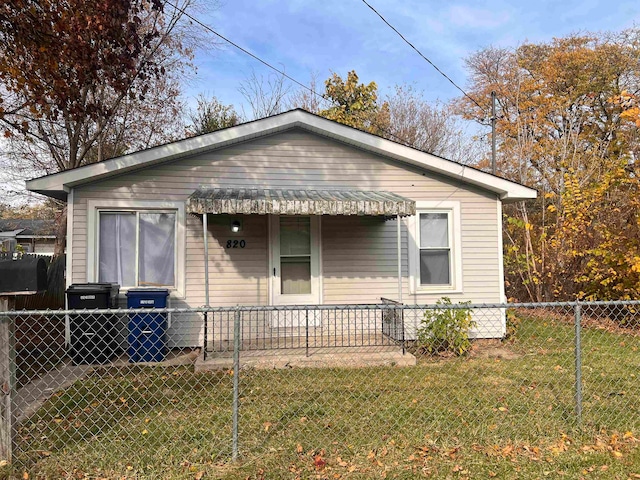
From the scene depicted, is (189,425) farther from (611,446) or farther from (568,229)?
(568,229)

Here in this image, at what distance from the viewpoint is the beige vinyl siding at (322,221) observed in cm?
746

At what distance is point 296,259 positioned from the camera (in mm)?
7859

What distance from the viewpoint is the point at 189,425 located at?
4.02 meters

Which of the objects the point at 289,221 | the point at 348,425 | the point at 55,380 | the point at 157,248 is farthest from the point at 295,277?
the point at 348,425

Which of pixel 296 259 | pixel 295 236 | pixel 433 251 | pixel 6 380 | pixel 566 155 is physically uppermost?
pixel 566 155

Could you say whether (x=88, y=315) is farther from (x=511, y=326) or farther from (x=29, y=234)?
(x=29, y=234)

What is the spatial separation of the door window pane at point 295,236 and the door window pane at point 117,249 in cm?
260

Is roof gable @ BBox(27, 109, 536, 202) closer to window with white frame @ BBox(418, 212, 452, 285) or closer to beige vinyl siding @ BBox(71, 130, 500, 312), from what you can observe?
beige vinyl siding @ BBox(71, 130, 500, 312)

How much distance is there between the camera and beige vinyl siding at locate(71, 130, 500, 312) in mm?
7461

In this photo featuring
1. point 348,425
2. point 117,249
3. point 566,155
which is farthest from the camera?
point 566,155

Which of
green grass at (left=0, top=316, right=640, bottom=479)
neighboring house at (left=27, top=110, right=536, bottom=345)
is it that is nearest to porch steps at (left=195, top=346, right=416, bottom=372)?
green grass at (left=0, top=316, right=640, bottom=479)

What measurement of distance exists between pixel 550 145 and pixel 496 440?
40.6ft

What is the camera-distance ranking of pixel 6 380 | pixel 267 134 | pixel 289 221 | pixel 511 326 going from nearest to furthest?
pixel 6 380, pixel 267 134, pixel 289 221, pixel 511 326

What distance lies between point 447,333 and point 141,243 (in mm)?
5378
